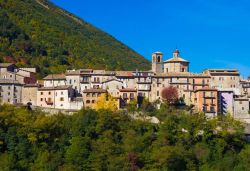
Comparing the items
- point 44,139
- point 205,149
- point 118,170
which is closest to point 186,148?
point 205,149

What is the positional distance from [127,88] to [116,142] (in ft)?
30.0

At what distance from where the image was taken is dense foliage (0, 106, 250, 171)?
54250 mm

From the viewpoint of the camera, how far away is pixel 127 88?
64625mm

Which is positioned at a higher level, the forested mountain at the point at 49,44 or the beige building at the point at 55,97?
the forested mountain at the point at 49,44

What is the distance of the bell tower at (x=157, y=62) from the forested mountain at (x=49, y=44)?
17.5 m

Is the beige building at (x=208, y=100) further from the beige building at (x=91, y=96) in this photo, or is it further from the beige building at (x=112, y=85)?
the beige building at (x=91, y=96)

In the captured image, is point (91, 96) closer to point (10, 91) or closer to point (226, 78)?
point (10, 91)

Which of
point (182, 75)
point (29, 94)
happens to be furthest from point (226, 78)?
point (29, 94)

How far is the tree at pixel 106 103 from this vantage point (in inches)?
2419

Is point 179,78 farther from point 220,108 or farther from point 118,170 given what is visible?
point 118,170

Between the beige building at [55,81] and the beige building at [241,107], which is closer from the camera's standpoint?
the beige building at [241,107]

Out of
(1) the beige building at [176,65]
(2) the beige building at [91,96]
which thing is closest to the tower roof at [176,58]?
(1) the beige building at [176,65]

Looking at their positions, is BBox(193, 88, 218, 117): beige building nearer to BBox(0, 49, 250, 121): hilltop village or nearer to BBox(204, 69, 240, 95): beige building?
BBox(0, 49, 250, 121): hilltop village

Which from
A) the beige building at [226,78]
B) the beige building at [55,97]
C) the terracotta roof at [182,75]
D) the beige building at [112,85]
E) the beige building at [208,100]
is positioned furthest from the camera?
the beige building at [226,78]
